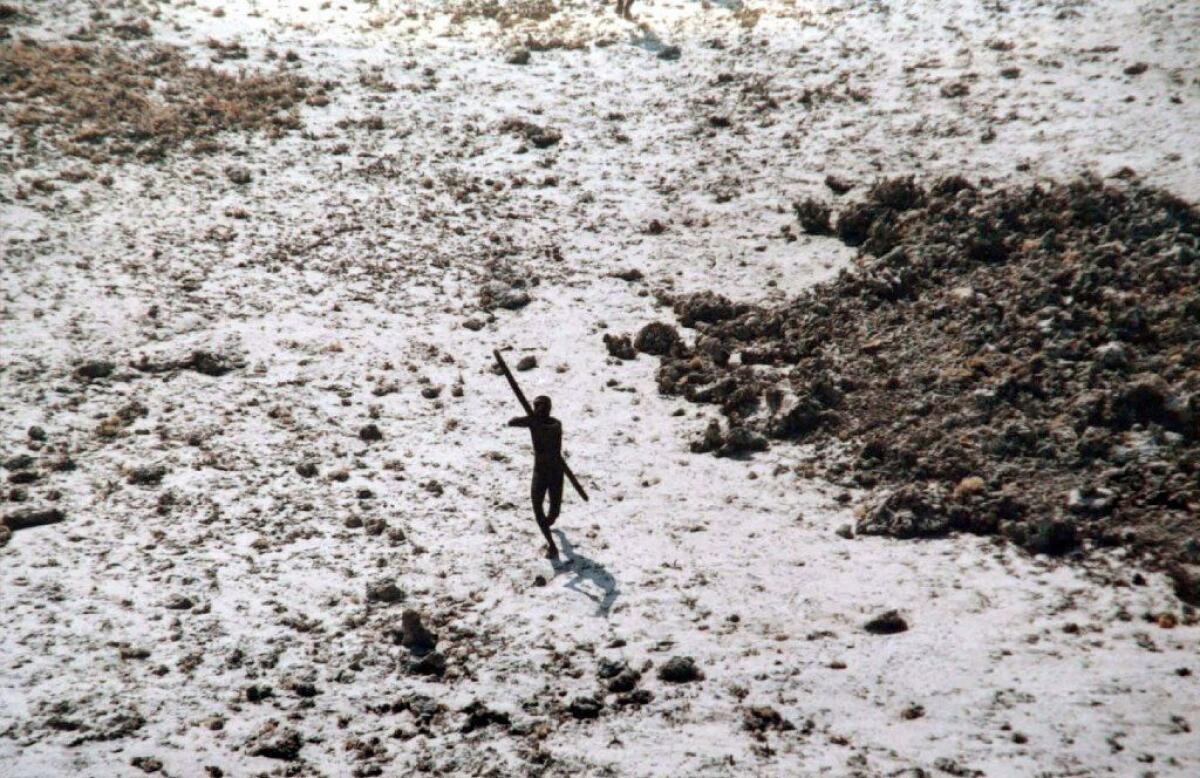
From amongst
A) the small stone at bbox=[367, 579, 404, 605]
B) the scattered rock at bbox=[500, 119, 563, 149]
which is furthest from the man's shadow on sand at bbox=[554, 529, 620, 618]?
the scattered rock at bbox=[500, 119, 563, 149]

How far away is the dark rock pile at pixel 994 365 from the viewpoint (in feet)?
32.3

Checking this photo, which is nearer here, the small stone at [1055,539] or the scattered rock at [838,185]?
the small stone at [1055,539]

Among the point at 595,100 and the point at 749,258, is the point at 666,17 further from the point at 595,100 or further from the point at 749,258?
the point at 749,258

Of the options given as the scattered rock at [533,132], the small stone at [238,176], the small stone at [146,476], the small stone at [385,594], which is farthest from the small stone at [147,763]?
the scattered rock at [533,132]

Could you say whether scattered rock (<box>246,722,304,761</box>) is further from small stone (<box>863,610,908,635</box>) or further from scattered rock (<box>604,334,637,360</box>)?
scattered rock (<box>604,334,637,360</box>)

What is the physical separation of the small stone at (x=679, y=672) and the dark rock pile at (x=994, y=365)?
342 centimetres

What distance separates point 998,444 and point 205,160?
19.3 m

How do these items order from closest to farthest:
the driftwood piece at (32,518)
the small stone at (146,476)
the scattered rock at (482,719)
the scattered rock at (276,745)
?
the scattered rock at (276,745), the scattered rock at (482,719), the driftwood piece at (32,518), the small stone at (146,476)

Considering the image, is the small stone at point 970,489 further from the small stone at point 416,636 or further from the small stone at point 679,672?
the small stone at point 416,636

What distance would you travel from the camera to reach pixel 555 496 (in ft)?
33.5

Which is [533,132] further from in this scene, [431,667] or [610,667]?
[610,667]

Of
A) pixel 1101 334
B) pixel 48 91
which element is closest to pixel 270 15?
pixel 48 91

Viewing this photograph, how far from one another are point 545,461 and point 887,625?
13.6 ft

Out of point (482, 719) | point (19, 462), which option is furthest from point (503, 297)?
point (482, 719)
